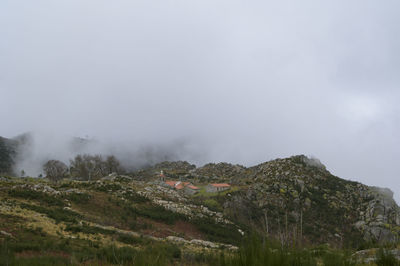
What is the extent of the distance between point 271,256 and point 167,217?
1475 inches

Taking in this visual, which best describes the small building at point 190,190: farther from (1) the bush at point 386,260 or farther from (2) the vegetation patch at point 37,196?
(1) the bush at point 386,260

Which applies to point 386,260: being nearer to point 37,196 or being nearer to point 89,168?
point 37,196

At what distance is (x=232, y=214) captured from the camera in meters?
54.7

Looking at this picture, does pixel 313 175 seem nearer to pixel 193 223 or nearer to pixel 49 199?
pixel 193 223

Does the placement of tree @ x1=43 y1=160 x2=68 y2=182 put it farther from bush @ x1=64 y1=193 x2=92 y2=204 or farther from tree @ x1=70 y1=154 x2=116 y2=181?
bush @ x1=64 y1=193 x2=92 y2=204

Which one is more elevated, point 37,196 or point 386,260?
point 37,196

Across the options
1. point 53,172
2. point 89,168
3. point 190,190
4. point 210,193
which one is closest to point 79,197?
point 190,190

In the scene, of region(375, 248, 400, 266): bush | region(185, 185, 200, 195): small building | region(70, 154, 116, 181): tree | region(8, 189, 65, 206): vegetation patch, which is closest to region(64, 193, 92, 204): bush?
region(8, 189, 65, 206): vegetation patch

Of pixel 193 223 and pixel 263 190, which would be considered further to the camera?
pixel 263 190

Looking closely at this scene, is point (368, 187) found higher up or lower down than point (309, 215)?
higher up

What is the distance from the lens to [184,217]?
1618 inches

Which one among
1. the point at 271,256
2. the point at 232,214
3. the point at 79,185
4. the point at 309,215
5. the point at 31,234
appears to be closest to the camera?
the point at 271,256

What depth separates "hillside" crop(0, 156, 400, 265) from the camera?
9.45 metres

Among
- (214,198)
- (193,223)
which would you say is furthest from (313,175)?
(193,223)
